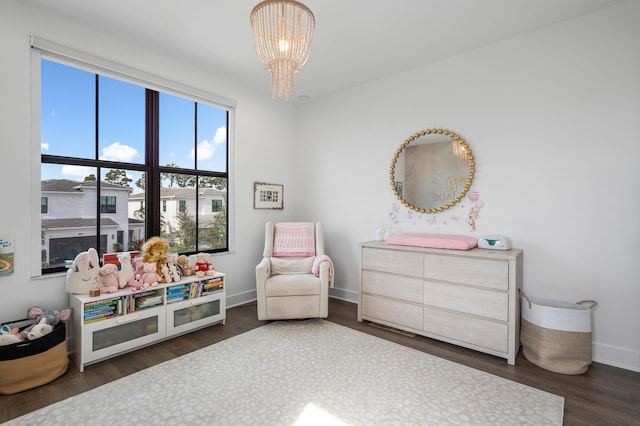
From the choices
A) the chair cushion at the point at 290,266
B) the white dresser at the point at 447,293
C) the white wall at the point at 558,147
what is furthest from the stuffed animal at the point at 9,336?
the white wall at the point at 558,147

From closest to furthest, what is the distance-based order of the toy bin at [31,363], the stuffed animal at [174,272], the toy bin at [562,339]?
the toy bin at [31,363] < the toy bin at [562,339] < the stuffed animal at [174,272]

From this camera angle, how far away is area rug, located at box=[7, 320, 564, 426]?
5.69 ft

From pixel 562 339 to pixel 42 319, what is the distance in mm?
3714

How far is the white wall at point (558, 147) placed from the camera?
2.32 m

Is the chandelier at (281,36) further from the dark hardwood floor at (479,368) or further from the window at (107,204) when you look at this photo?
the dark hardwood floor at (479,368)

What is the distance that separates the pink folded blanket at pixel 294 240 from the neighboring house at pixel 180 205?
2.55ft

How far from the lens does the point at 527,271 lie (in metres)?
2.73

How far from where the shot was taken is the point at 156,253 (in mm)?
2777

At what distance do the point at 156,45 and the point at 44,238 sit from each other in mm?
1957

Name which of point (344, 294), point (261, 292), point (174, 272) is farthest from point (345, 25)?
point (344, 294)

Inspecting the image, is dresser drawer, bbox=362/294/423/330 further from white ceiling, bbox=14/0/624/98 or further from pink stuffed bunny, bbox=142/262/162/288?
white ceiling, bbox=14/0/624/98

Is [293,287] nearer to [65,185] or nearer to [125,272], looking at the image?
[125,272]

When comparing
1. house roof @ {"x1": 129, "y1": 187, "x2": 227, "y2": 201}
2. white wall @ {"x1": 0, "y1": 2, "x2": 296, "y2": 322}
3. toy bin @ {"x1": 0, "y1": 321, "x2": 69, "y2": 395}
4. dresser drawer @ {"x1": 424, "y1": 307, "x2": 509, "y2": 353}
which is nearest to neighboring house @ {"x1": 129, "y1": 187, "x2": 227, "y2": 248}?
house roof @ {"x1": 129, "y1": 187, "x2": 227, "y2": 201}

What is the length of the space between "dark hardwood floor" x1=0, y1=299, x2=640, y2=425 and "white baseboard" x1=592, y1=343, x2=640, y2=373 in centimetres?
6
